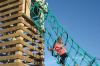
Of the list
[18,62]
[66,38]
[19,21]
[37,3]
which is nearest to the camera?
[18,62]

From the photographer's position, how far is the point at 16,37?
22.1 ft

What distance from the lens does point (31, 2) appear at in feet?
29.4

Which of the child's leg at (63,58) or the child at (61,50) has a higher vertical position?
the child at (61,50)

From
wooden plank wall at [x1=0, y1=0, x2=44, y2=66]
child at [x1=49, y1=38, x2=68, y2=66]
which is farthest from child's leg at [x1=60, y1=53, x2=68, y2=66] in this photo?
wooden plank wall at [x1=0, y1=0, x2=44, y2=66]

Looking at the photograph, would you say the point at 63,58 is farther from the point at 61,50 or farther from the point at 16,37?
the point at 16,37

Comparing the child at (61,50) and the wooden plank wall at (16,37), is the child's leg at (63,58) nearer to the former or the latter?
the child at (61,50)

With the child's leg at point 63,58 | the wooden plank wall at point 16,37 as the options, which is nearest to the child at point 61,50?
the child's leg at point 63,58

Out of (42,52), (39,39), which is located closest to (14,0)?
(39,39)

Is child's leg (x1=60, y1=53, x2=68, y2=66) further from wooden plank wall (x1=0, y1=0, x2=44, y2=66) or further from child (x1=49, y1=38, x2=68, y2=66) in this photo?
wooden plank wall (x1=0, y1=0, x2=44, y2=66)

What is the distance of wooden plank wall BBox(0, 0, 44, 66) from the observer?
6.43 metres

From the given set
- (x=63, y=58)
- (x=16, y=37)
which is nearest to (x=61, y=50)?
(x=63, y=58)

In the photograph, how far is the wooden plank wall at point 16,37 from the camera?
6.43 metres

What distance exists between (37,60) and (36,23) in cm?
203

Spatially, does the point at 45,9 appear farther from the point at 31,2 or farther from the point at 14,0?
the point at 14,0
